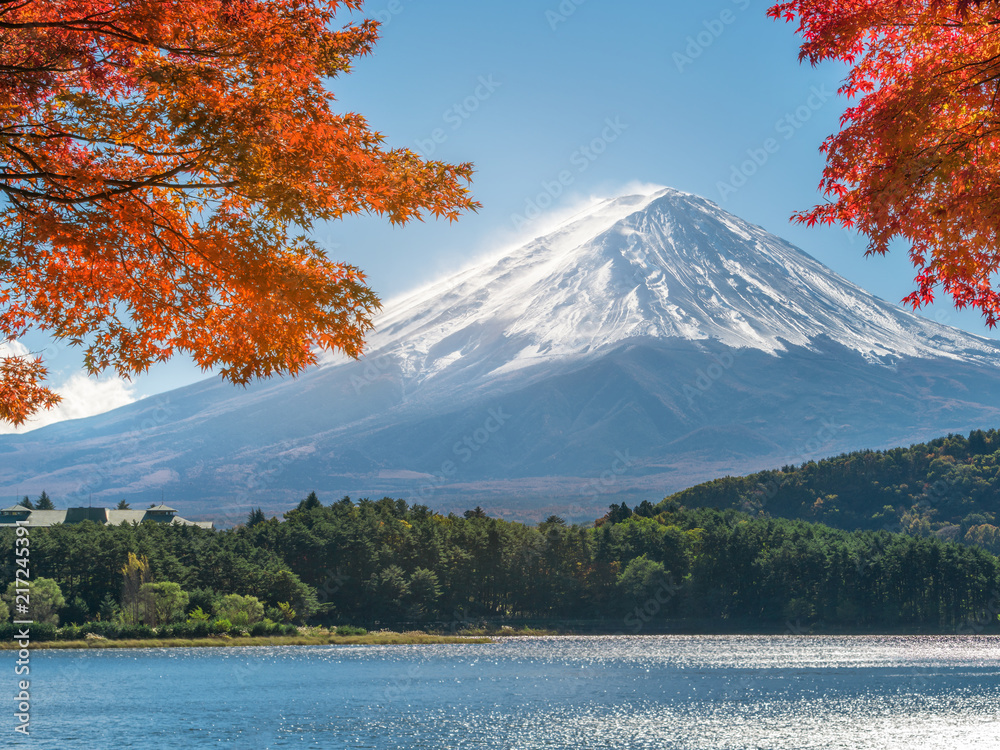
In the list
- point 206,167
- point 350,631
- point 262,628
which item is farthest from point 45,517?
point 206,167

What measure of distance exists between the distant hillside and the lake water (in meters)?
72.6

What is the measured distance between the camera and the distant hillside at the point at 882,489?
126 m

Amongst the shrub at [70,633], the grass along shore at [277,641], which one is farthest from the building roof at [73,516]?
the shrub at [70,633]

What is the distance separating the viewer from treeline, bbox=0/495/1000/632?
6962 cm

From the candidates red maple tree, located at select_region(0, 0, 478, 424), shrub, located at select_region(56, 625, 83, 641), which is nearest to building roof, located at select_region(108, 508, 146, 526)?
shrub, located at select_region(56, 625, 83, 641)

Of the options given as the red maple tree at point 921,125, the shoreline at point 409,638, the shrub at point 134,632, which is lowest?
the shoreline at point 409,638

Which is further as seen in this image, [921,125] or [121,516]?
[121,516]

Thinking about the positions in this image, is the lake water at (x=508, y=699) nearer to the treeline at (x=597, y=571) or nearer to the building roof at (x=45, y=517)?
the treeline at (x=597, y=571)

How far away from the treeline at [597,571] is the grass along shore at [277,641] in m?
3.39

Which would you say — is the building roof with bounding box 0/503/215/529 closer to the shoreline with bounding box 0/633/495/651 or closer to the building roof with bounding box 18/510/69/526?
the building roof with bounding box 18/510/69/526

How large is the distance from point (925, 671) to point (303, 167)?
53.7 metres

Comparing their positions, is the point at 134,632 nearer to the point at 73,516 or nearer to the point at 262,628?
the point at 262,628

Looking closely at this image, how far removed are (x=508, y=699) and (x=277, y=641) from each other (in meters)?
27.2

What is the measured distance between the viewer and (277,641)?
199ft
